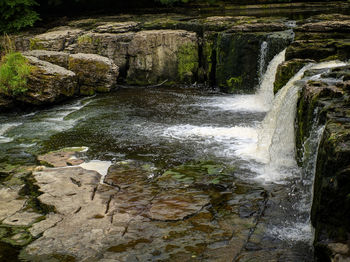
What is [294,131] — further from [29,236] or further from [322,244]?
[29,236]

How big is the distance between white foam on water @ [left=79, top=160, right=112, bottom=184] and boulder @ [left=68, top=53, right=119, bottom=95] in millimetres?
5284

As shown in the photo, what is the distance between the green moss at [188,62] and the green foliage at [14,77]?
434cm

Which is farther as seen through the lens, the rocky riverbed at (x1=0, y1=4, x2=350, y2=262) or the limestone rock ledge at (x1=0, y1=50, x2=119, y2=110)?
the limestone rock ledge at (x1=0, y1=50, x2=119, y2=110)

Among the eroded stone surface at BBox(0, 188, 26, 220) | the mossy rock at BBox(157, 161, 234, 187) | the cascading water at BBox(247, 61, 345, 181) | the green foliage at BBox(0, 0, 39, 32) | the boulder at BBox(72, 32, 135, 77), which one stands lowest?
the eroded stone surface at BBox(0, 188, 26, 220)

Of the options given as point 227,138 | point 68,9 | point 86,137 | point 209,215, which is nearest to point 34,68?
point 86,137

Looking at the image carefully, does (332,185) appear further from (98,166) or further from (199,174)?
(98,166)

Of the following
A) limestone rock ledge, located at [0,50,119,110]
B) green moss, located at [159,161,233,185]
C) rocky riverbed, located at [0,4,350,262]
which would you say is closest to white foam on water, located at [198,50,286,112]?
rocky riverbed, located at [0,4,350,262]

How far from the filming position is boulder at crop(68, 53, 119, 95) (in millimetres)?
10602

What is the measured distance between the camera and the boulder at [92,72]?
34.8 feet

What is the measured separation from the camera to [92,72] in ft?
35.1

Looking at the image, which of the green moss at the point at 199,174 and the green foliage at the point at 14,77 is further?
the green foliage at the point at 14,77

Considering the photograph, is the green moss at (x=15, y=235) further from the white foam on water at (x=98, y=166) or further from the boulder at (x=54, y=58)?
the boulder at (x=54, y=58)

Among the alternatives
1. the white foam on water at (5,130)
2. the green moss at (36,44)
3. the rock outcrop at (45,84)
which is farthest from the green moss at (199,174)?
the green moss at (36,44)

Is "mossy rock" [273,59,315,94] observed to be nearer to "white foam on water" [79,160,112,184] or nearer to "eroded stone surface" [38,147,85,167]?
"white foam on water" [79,160,112,184]
